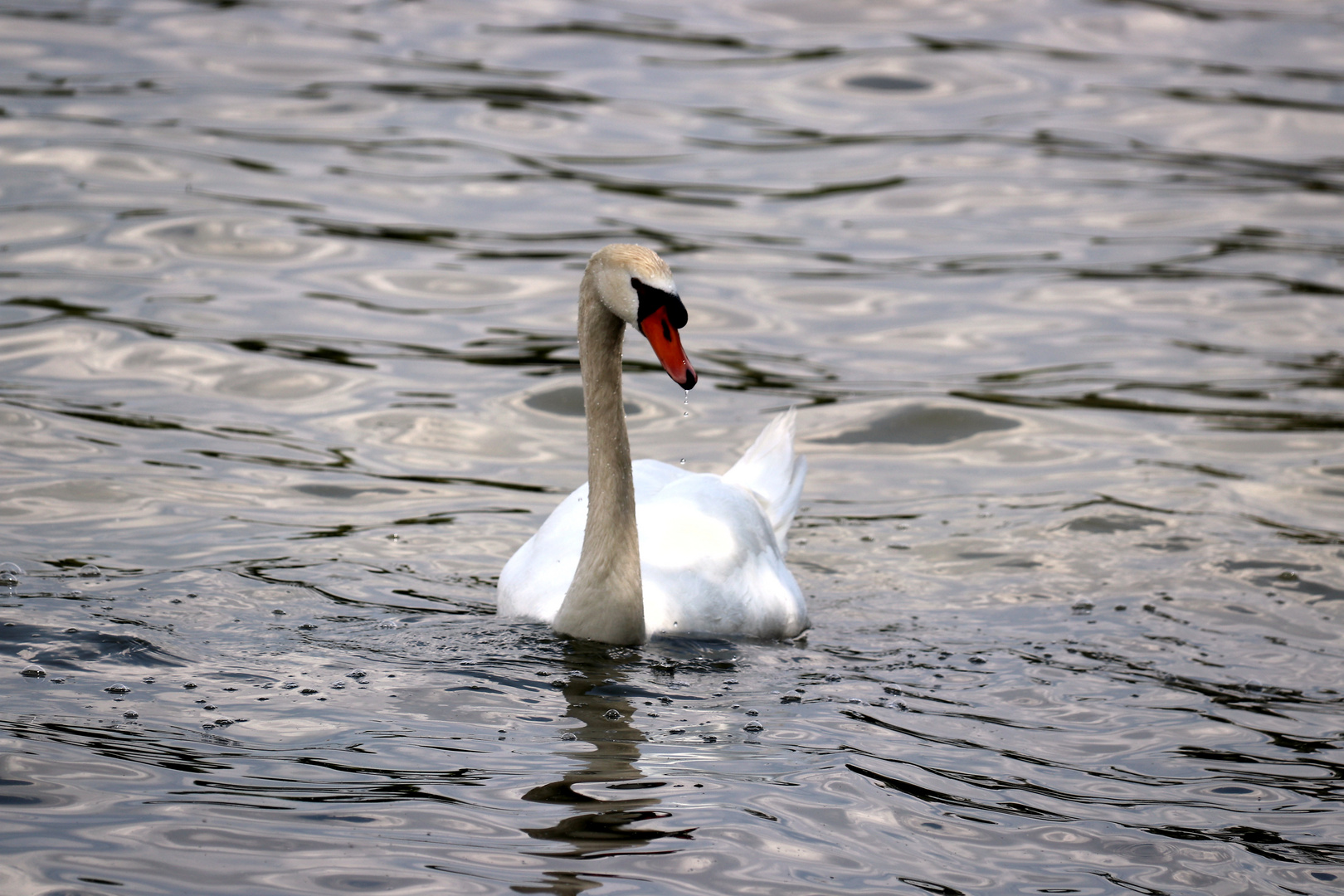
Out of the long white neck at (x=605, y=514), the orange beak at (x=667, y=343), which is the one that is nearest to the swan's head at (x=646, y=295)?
the orange beak at (x=667, y=343)

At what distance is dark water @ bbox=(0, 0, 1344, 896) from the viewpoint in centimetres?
476

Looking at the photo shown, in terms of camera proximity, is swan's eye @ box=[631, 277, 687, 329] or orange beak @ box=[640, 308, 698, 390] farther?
swan's eye @ box=[631, 277, 687, 329]

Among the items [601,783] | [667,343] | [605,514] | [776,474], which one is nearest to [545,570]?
[605,514]

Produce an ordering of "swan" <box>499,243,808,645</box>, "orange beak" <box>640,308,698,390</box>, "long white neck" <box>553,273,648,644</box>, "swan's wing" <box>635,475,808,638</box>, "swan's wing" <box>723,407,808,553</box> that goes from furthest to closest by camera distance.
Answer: "swan's wing" <box>723,407,808,553</box>, "swan's wing" <box>635,475,808,638</box>, "long white neck" <box>553,273,648,644</box>, "swan" <box>499,243,808,645</box>, "orange beak" <box>640,308,698,390</box>

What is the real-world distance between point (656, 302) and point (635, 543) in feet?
3.29

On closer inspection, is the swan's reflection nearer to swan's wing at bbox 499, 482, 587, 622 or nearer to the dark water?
the dark water

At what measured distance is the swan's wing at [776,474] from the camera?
7941mm

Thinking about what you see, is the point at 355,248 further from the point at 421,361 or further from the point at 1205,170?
the point at 1205,170

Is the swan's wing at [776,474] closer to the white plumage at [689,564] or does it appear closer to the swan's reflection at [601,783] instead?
the white plumage at [689,564]

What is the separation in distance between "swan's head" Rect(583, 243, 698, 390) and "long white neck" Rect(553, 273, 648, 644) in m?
0.18

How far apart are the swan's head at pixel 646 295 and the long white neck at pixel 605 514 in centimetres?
18

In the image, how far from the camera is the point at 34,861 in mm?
4191

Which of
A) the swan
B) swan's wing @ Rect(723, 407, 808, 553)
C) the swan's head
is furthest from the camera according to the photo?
swan's wing @ Rect(723, 407, 808, 553)

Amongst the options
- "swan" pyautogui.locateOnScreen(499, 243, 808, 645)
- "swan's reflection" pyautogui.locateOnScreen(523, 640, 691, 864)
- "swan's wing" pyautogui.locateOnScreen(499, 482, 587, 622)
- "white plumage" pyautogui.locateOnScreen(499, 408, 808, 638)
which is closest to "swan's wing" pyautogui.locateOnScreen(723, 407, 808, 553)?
"white plumage" pyautogui.locateOnScreen(499, 408, 808, 638)
